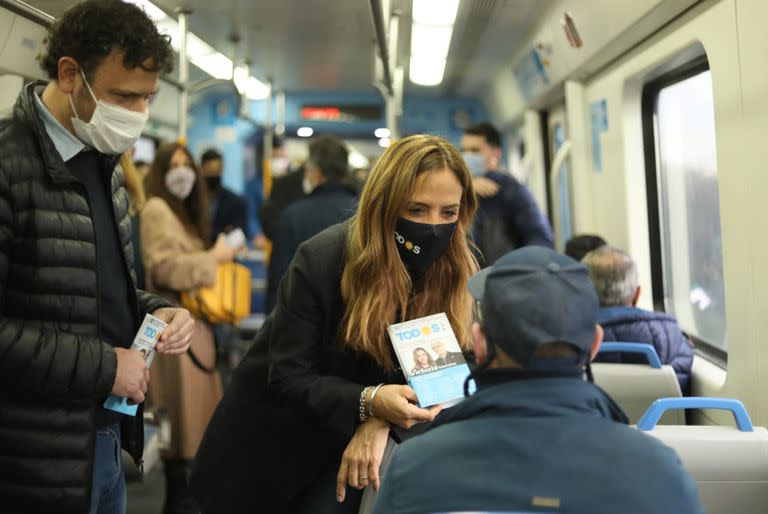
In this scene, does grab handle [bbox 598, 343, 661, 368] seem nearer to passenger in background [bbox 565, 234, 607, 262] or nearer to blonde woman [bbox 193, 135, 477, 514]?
blonde woman [bbox 193, 135, 477, 514]

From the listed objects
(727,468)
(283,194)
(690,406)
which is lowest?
(727,468)

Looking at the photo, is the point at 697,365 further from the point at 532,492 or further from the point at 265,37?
the point at 265,37

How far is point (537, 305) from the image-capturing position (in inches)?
50.1

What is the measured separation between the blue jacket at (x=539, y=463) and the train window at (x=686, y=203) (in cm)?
266

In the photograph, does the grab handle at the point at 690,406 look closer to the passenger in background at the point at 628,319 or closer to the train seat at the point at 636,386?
the train seat at the point at 636,386

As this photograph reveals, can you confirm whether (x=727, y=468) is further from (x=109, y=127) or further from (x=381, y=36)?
(x=381, y=36)

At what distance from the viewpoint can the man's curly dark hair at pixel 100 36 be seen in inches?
68.6

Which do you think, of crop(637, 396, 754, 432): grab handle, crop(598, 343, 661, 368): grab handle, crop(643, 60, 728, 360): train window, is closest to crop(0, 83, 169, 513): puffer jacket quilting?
crop(637, 396, 754, 432): grab handle

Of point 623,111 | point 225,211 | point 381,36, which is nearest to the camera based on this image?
point 381,36

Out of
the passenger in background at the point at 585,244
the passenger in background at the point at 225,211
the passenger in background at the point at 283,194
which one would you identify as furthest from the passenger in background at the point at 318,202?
the passenger in background at the point at 225,211

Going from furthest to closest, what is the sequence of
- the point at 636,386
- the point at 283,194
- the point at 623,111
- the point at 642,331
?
the point at 283,194, the point at 623,111, the point at 642,331, the point at 636,386

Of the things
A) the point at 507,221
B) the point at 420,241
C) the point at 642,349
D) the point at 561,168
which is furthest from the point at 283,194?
the point at 420,241

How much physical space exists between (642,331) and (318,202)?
166 cm

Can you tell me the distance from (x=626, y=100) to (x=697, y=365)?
1.72m
